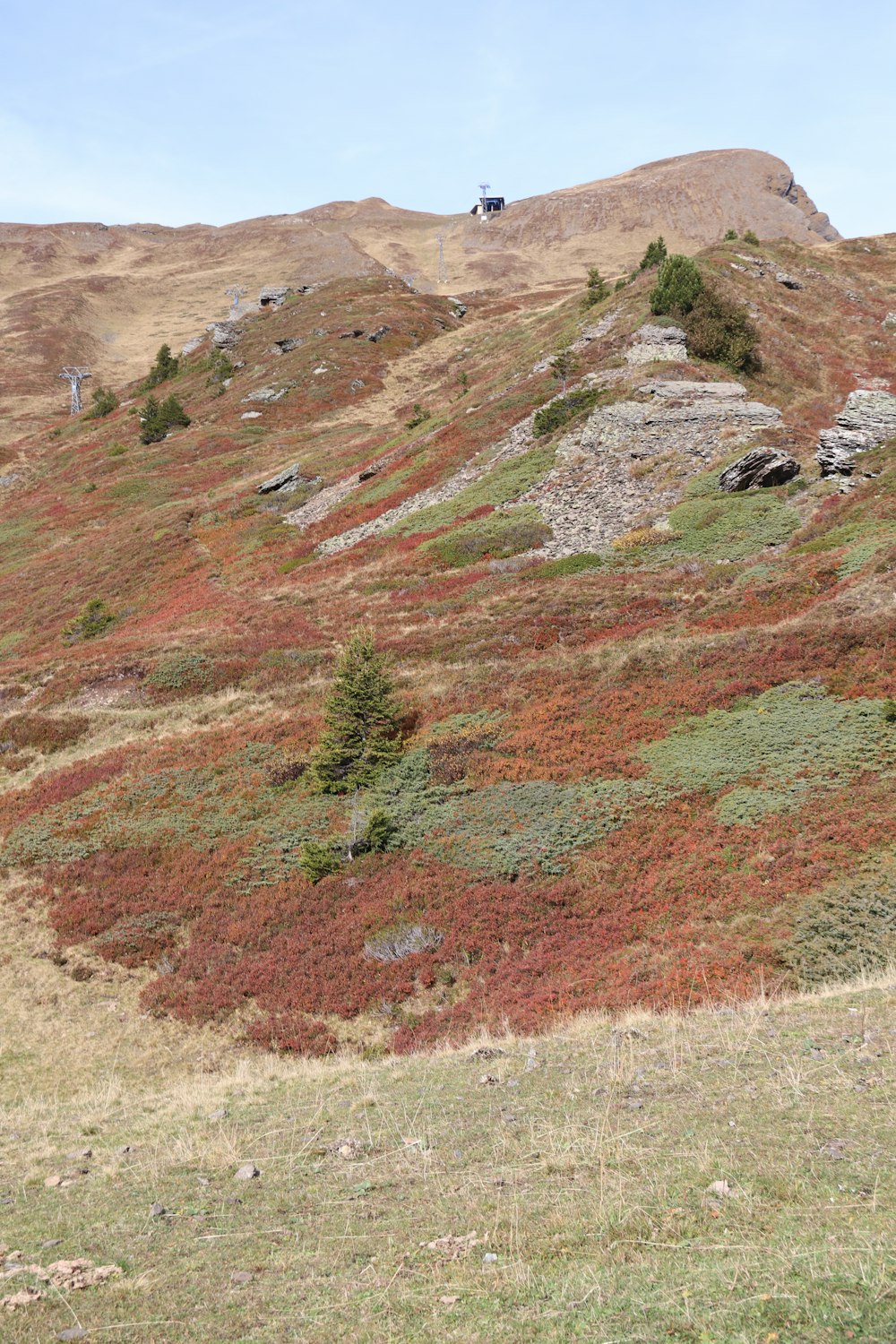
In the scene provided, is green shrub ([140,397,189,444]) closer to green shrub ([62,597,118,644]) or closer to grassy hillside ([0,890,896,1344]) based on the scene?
green shrub ([62,597,118,644])

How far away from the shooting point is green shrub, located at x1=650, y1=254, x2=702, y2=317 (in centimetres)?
5656

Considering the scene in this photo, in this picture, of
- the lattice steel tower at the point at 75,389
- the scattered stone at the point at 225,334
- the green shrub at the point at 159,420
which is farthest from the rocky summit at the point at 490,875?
the scattered stone at the point at 225,334

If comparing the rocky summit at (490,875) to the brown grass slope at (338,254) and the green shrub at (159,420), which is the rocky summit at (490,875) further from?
the brown grass slope at (338,254)

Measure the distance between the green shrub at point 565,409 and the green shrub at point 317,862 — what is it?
1537 inches

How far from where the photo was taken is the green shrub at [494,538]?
42125 millimetres

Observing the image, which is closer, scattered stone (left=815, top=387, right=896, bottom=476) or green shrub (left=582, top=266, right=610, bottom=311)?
scattered stone (left=815, top=387, right=896, bottom=476)

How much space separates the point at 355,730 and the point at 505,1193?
691 inches

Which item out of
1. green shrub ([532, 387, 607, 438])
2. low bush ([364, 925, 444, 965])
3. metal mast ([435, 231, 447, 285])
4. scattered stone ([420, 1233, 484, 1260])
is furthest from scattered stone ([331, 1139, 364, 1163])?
metal mast ([435, 231, 447, 285])

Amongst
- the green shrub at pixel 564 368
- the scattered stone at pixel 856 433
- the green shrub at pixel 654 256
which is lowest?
the scattered stone at pixel 856 433

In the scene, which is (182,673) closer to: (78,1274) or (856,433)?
(78,1274)

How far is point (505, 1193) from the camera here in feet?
23.0

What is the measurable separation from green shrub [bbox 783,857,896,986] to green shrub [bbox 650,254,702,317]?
53.9m

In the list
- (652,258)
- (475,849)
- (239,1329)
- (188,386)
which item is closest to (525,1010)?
(475,849)

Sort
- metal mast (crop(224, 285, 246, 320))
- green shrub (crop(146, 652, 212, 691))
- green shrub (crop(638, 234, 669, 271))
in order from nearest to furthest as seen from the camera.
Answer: green shrub (crop(146, 652, 212, 691)) → green shrub (crop(638, 234, 669, 271)) → metal mast (crop(224, 285, 246, 320))
